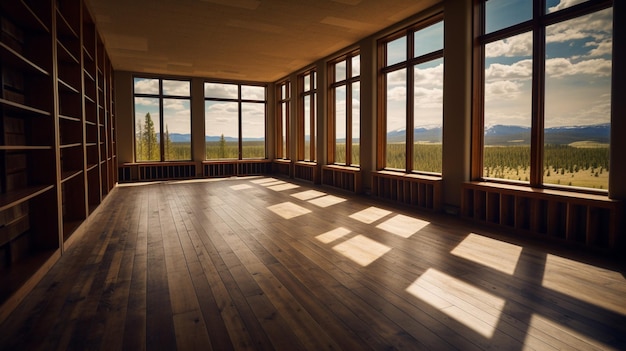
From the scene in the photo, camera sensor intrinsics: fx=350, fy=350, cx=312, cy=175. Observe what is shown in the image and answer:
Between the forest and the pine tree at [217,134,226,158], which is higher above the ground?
the pine tree at [217,134,226,158]

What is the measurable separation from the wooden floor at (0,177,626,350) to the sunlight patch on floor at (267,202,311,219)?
30.2 inches

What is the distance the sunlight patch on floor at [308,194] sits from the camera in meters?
7.39

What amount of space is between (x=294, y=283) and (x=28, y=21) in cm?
327

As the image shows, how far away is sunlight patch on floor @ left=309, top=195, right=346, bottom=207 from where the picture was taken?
658 cm

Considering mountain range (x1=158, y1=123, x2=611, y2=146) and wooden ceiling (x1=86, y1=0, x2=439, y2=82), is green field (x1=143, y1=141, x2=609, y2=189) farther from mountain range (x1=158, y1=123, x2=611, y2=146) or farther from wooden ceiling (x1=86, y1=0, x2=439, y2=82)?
wooden ceiling (x1=86, y1=0, x2=439, y2=82)

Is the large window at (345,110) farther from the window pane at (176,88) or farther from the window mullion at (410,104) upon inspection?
the window pane at (176,88)

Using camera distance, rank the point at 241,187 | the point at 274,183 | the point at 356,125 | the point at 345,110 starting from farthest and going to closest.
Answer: the point at 274,183, the point at 241,187, the point at 345,110, the point at 356,125

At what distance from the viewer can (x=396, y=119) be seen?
22.7 ft

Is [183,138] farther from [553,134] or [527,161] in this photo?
[553,134]

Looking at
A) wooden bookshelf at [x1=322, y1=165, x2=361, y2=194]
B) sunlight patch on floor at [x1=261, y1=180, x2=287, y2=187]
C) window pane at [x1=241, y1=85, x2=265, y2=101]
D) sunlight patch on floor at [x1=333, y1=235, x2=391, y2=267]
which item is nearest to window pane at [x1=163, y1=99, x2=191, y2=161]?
window pane at [x1=241, y1=85, x2=265, y2=101]

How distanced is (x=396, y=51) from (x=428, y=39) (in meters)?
0.84

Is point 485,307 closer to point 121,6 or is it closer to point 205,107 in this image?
point 121,6

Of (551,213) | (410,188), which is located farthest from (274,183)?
(551,213)

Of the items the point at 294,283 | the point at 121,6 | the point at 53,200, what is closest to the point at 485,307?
the point at 294,283
